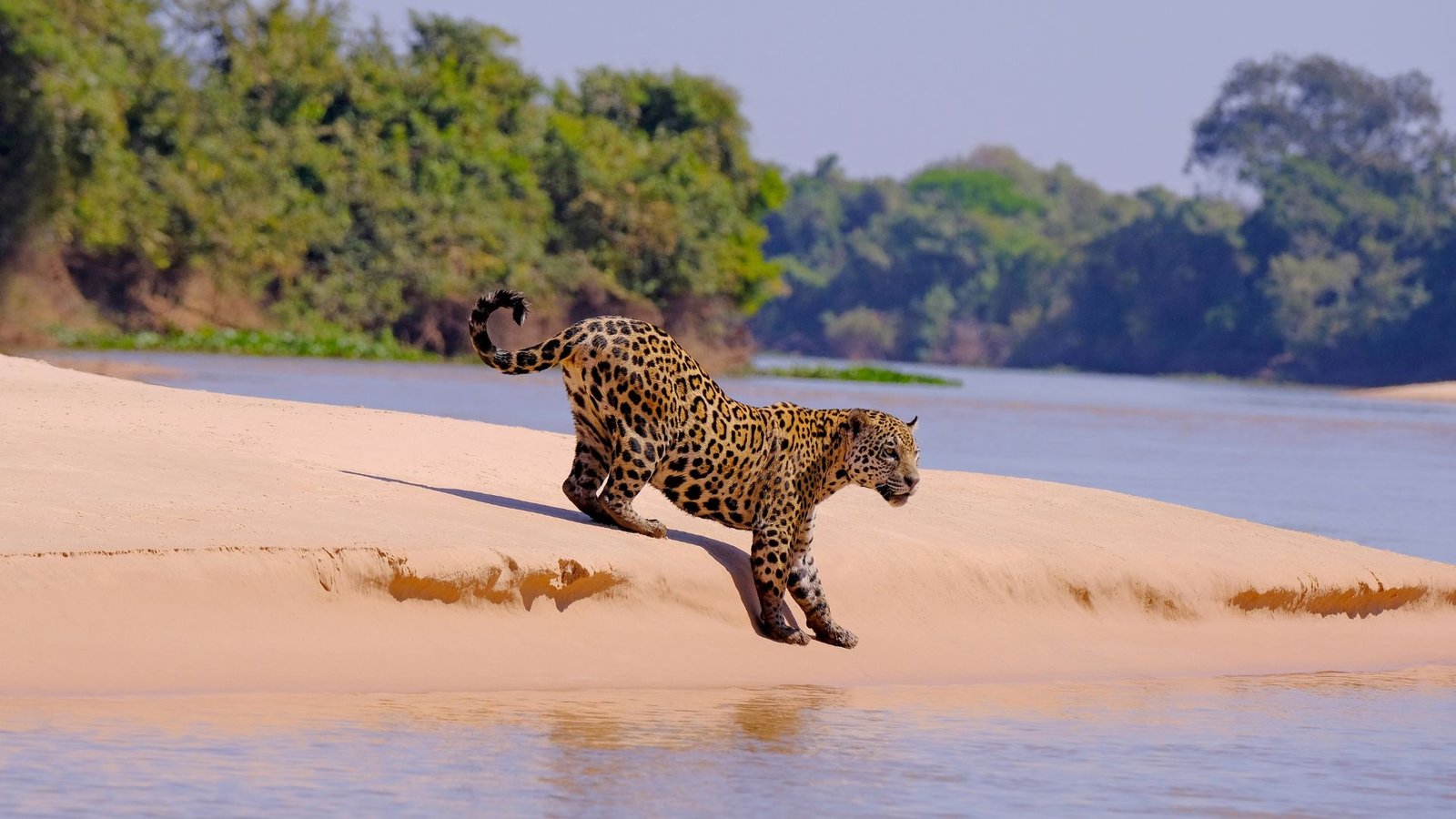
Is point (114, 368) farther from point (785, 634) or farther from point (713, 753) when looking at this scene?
point (713, 753)

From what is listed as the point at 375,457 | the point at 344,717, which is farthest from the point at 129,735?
the point at 375,457

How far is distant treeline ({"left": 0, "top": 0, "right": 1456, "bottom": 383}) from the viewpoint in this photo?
160 ft

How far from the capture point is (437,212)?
59.2 metres

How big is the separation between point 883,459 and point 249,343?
40874 mm

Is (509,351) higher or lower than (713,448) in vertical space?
higher

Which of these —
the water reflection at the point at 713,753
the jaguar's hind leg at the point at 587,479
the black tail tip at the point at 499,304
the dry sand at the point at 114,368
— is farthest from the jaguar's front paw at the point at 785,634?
the dry sand at the point at 114,368

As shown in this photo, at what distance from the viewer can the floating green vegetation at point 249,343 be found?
4675 cm

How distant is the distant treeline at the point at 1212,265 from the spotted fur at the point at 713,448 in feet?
281

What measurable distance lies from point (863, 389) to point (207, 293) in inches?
606

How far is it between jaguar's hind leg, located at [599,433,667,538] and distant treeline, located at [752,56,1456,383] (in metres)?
85.9

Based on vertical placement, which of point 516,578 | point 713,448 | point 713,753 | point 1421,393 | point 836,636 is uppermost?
point 713,448

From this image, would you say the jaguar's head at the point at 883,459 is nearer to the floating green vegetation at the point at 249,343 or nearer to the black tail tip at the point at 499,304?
the black tail tip at the point at 499,304

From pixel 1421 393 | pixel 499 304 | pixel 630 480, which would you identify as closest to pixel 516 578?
pixel 630 480

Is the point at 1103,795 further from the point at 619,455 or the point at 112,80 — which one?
the point at 112,80
